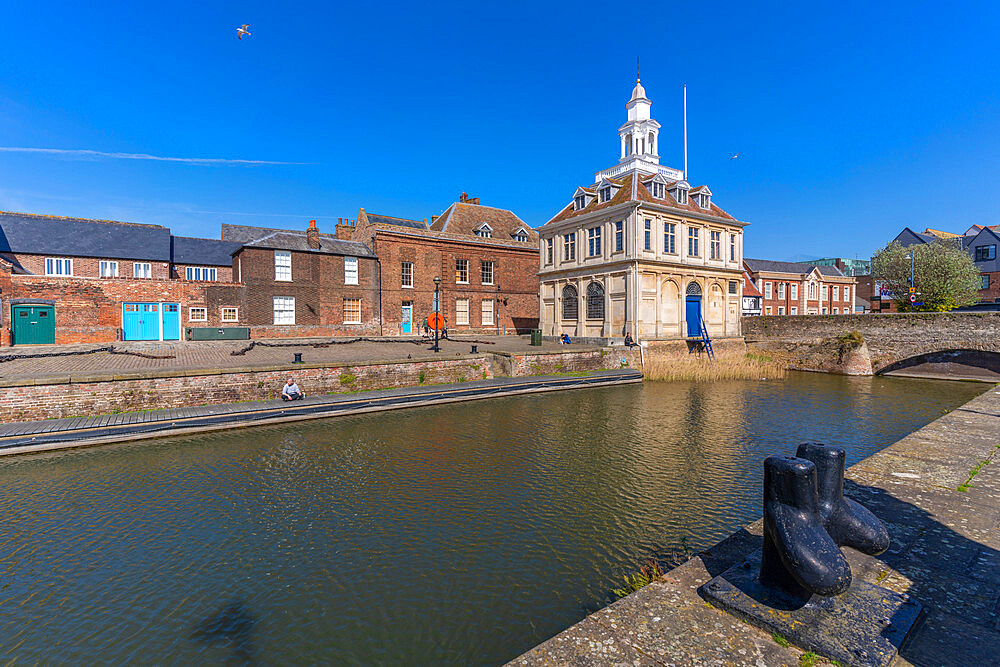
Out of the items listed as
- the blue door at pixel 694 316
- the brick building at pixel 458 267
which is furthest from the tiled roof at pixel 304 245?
the blue door at pixel 694 316

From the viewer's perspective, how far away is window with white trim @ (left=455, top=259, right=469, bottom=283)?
118 ft

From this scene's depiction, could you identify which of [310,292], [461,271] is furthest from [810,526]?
[461,271]

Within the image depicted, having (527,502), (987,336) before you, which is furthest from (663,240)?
(527,502)

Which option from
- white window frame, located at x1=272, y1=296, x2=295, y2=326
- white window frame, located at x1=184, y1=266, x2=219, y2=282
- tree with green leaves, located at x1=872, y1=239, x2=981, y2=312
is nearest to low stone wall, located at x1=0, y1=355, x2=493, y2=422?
white window frame, located at x1=272, y1=296, x2=295, y2=326

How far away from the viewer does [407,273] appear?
113 feet

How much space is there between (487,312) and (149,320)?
22.4 m

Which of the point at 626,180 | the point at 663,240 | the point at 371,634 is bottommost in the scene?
the point at 371,634

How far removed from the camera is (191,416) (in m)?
12.4

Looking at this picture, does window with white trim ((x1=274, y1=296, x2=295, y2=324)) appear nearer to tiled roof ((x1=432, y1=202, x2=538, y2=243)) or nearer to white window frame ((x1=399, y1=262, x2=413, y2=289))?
white window frame ((x1=399, y1=262, x2=413, y2=289))

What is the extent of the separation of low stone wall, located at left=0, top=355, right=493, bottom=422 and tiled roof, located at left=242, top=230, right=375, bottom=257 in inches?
670

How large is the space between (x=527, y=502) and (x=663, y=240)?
79.5 feet

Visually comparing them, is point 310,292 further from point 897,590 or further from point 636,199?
point 897,590

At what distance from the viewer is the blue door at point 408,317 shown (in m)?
34.4

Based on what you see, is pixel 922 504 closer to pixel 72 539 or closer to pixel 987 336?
pixel 72 539
